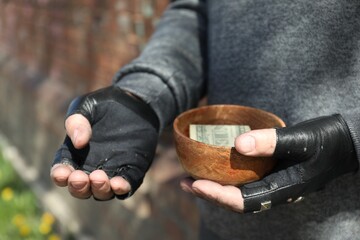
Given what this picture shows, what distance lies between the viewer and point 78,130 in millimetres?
823

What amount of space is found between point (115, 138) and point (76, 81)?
1.90 metres

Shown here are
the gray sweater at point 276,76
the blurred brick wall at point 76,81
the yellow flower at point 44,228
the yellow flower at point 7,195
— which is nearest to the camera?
the gray sweater at point 276,76

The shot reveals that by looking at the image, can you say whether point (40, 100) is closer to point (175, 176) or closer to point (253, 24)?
point (175, 176)

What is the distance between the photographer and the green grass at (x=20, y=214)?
8.61 ft

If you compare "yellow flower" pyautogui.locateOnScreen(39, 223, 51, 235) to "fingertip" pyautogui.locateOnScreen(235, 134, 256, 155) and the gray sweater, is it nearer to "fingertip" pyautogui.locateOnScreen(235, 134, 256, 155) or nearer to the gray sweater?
the gray sweater

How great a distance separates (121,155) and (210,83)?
338 millimetres

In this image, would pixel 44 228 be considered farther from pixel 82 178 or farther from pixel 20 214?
pixel 82 178

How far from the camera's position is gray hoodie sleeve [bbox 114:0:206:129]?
3.37ft

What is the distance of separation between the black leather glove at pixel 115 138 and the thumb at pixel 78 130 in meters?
0.02

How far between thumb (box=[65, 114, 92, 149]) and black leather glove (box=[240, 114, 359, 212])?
11.9 inches

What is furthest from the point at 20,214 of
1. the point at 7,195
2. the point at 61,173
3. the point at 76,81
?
the point at 61,173

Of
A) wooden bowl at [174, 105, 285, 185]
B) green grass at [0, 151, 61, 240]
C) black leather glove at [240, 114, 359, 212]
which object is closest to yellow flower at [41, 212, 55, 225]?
green grass at [0, 151, 61, 240]

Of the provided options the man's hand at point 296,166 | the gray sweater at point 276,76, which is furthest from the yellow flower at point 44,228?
the man's hand at point 296,166

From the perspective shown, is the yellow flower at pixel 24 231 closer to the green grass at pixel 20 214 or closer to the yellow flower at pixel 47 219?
the green grass at pixel 20 214
